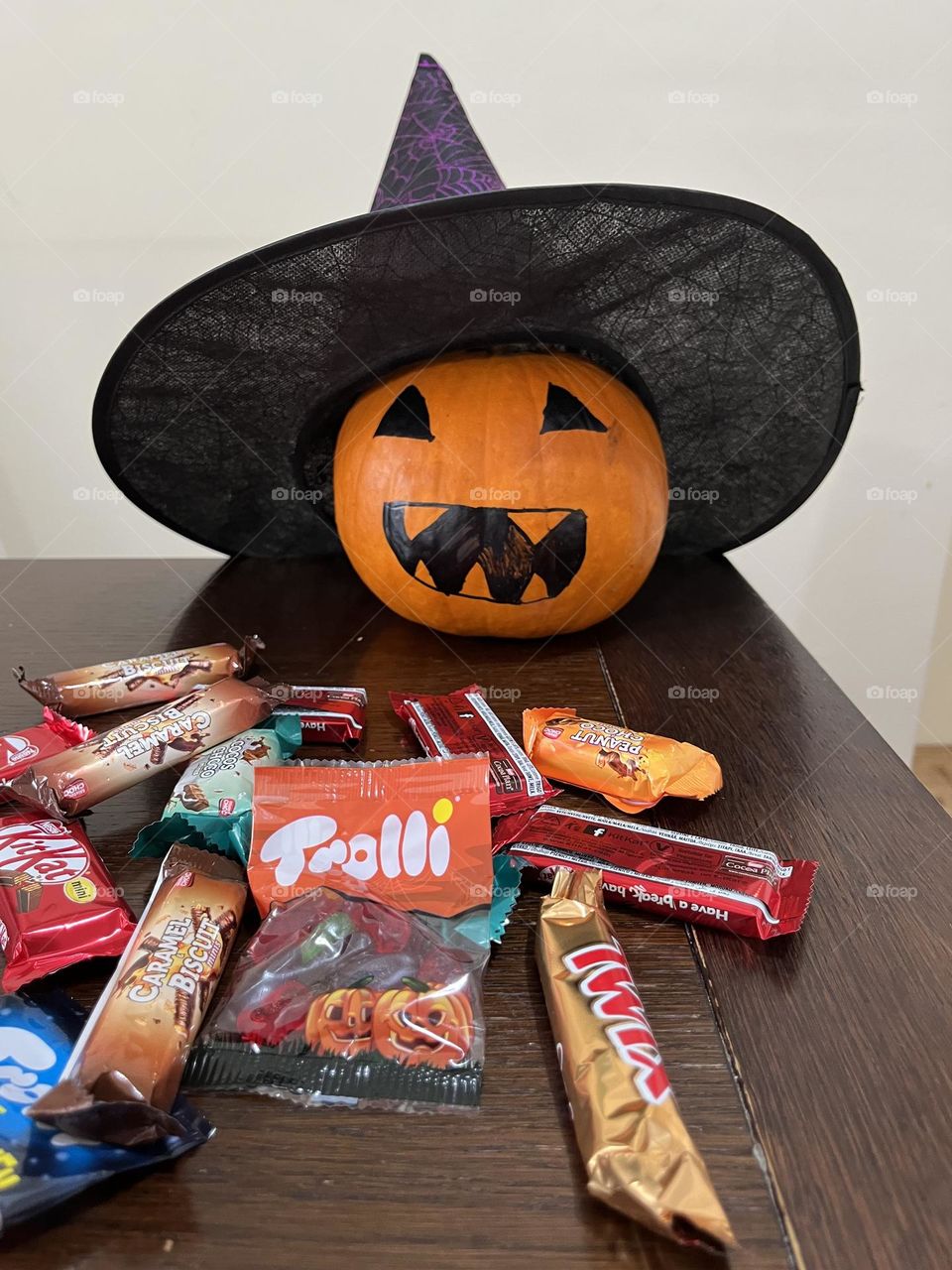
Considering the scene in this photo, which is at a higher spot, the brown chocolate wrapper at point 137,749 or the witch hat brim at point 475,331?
the witch hat brim at point 475,331

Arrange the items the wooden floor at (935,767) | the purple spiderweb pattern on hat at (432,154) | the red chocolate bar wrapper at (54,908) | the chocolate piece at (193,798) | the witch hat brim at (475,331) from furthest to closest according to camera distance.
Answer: the wooden floor at (935,767)
the purple spiderweb pattern on hat at (432,154)
the witch hat brim at (475,331)
the chocolate piece at (193,798)
the red chocolate bar wrapper at (54,908)

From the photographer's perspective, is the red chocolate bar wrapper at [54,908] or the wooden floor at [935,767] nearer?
the red chocolate bar wrapper at [54,908]

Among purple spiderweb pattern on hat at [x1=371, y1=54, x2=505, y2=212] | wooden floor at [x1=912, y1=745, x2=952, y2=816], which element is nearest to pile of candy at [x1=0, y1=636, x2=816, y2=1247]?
purple spiderweb pattern on hat at [x1=371, y1=54, x2=505, y2=212]

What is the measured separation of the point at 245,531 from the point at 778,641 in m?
0.71

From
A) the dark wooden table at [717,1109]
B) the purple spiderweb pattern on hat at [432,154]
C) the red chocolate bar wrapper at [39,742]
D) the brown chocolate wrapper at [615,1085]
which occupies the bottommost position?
the dark wooden table at [717,1109]

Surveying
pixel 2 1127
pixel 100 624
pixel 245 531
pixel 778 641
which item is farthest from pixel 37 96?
pixel 2 1127

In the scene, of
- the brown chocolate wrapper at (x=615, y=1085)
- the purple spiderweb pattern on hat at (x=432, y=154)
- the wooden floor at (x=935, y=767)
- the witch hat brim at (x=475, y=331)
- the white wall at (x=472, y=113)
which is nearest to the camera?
the brown chocolate wrapper at (x=615, y=1085)

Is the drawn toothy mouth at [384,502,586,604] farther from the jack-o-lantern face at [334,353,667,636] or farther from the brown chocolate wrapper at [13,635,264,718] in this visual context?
the brown chocolate wrapper at [13,635,264,718]

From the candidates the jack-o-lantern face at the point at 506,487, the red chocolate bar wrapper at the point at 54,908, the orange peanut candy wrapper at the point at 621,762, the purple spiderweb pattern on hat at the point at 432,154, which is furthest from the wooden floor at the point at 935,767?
the red chocolate bar wrapper at the point at 54,908

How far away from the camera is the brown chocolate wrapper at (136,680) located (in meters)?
0.80

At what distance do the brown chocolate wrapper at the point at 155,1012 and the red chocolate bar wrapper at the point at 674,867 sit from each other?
18cm

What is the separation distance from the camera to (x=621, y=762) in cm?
67

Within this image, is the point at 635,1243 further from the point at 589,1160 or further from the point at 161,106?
the point at 161,106

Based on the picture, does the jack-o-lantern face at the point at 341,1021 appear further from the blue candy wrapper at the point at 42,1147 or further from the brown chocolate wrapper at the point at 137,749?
the brown chocolate wrapper at the point at 137,749
